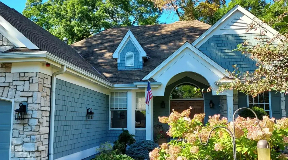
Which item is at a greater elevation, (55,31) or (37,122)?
(55,31)

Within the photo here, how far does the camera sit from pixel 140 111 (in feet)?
39.5

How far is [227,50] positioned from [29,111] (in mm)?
8650

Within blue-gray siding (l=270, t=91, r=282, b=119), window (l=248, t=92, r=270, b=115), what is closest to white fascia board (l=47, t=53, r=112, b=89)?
window (l=248, t=92, r=270, b=115)

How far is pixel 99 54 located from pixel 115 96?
3059 mm

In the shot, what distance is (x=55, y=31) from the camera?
22.3 m

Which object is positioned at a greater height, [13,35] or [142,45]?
[142,45]

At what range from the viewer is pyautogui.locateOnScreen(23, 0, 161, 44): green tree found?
21922 millimetres

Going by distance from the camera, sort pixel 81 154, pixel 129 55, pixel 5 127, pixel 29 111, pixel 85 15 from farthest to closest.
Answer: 1. pixel 85 15
2. pixel 129 55
3. pixel 81 154
4. pixel 5 127
5. pixel 29 111

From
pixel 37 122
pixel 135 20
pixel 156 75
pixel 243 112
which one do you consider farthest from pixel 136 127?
pixel 135 20

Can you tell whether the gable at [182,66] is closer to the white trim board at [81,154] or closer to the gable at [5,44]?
the white trim board at [81,154]

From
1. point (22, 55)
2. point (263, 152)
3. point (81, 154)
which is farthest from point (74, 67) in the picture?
point (263, 152)

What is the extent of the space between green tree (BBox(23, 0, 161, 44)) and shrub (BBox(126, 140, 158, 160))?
1340 centimetres

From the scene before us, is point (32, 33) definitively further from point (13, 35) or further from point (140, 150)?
point (140, 150)

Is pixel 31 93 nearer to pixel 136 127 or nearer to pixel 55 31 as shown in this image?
pixel 136 127
